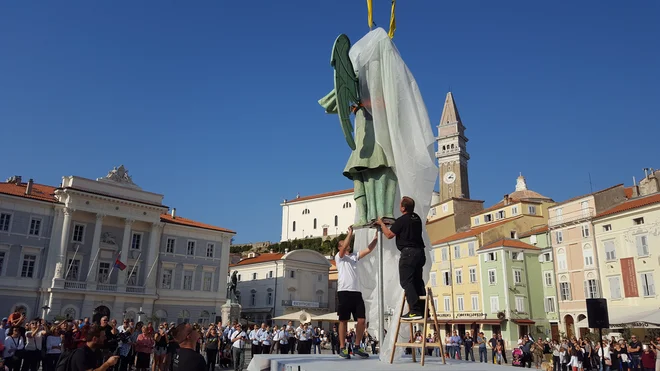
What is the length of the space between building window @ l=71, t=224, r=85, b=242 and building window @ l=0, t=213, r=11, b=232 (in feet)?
16.1

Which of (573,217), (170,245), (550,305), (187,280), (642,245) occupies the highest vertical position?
(573,217)

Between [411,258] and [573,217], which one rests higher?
[573,217]

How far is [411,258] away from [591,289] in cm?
3733

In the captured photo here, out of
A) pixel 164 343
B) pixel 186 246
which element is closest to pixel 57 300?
pixel 186 246

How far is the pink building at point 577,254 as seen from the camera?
38000 mm

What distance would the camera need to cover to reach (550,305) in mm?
42625

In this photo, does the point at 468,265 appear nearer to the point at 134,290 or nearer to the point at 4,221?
the point at 134,290

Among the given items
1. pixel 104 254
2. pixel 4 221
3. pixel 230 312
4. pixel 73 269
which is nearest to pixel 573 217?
pixel 230 312

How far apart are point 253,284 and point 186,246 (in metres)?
14.4

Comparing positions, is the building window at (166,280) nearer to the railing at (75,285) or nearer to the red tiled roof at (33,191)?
the railing at (75,285)

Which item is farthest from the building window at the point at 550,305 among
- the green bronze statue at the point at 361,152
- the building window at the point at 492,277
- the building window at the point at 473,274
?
the green bronze statue at the point at 361,152

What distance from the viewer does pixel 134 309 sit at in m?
42.4

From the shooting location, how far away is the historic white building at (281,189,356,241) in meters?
98.9

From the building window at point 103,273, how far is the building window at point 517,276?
3535 centimetres
